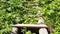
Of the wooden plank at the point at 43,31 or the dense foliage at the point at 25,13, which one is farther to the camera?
the dense foliage at the point at 25,13

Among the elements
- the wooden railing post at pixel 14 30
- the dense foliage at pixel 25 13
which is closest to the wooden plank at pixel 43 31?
the dense foliage at pixel 25 13

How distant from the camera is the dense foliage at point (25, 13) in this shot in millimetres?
5691

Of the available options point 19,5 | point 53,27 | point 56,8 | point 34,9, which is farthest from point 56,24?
point 19,5

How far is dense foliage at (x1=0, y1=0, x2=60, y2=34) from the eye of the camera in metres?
5.69

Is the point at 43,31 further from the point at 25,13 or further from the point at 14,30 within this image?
the point at 25,13

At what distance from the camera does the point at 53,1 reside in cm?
628

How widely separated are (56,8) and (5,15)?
163cm

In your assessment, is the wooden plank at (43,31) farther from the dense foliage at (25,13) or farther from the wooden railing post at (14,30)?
the wooden railing post at (14,30)

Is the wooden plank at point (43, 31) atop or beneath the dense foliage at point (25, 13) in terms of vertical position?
beneath

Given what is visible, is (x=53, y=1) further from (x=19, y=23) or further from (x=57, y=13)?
(x=19, y=23)

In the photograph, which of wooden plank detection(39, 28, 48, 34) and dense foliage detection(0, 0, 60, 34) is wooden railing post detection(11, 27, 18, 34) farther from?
wooden plank detection(39, 28, 48, 34)

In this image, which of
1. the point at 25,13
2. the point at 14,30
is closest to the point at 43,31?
the point at 14,30

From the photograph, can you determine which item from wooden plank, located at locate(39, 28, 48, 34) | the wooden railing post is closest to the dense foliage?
the wooden railing post

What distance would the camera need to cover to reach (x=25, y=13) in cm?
615
